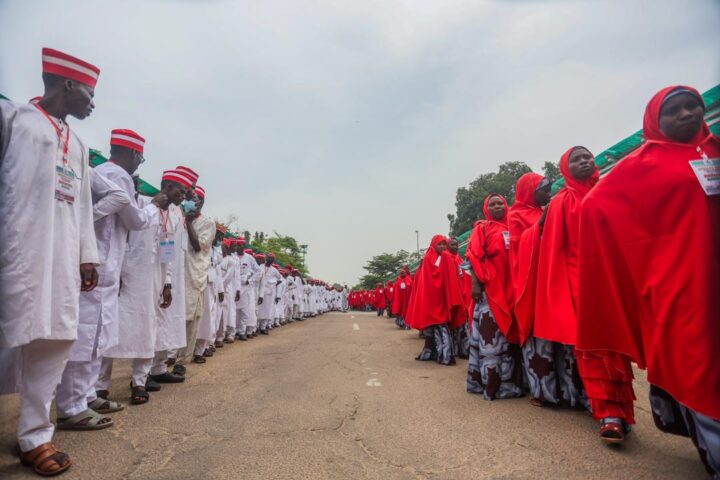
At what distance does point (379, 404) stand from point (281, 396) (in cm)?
95

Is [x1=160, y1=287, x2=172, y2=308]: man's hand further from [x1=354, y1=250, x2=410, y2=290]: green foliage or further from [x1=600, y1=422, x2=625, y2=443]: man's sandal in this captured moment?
[x1=354, y1=250, x2=410, y2=290]: green foliage

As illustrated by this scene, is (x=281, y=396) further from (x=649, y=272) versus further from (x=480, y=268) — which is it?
(x=649, y=272)

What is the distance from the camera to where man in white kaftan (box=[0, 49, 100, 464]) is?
7.06 ft

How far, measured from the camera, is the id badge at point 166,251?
4180 millimetres

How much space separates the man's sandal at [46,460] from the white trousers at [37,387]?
3 cm

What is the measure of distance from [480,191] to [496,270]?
28.2 m

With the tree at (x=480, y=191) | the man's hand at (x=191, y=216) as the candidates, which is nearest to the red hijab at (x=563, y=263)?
the man's hand at (x=191, y=216)

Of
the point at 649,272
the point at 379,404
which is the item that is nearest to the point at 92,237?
the point at 379,404

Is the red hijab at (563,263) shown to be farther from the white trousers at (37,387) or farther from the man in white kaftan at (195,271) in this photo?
the man in white kaftan at (195,271)

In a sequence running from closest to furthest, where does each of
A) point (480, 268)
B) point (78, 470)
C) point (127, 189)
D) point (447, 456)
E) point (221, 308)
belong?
point (78, 470) → point (447, 456) → point (127, 189) → point (480, 268) → point (221, 308)

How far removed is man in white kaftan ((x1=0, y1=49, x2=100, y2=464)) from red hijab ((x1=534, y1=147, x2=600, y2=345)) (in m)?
3.27

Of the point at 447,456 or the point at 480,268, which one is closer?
the point at 447,456

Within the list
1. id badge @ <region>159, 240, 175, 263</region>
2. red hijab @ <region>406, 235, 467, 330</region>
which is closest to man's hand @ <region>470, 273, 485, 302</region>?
red hijab @ <region>406, 235, 467, 330</region>

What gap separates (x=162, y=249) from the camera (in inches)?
165
